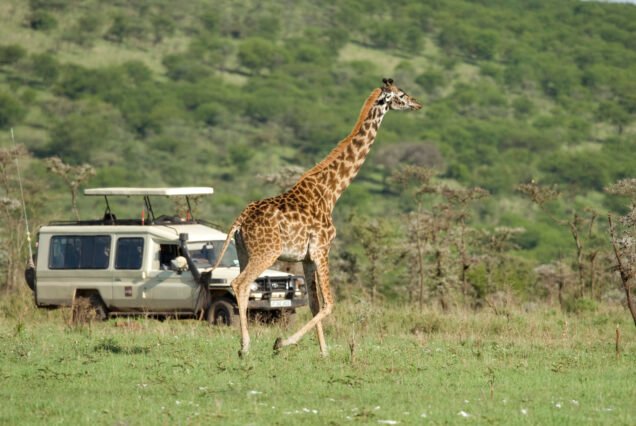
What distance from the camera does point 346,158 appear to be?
16.1 m

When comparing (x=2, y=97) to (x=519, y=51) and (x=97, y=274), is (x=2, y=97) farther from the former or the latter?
(x=97, y=274)

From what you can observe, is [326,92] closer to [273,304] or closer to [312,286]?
[273,304]

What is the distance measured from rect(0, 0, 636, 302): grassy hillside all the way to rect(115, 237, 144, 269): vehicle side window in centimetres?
4167

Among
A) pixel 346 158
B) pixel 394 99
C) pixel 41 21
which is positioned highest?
pixel 394 99

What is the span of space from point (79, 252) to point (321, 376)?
8691mm

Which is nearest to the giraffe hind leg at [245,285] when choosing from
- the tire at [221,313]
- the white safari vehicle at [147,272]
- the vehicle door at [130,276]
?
the tire at [221,313]

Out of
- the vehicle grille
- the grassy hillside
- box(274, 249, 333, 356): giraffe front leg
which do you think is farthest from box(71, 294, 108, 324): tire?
the grassy hillside

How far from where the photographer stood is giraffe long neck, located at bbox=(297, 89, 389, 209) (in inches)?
622

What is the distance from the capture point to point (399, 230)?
32.9 metres

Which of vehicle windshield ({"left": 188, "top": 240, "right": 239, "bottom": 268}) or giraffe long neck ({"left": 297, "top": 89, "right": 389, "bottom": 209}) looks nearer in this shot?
giraffe long neck ({"left": 297, "top": 89, "right": 389, "bottom": 209})

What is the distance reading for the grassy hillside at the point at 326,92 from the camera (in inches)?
3118

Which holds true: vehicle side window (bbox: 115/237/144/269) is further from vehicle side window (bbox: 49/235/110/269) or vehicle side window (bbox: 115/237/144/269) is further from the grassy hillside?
the grassy hillside

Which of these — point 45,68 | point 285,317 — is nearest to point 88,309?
point 285,317

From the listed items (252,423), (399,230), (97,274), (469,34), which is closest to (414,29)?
(469,34)
